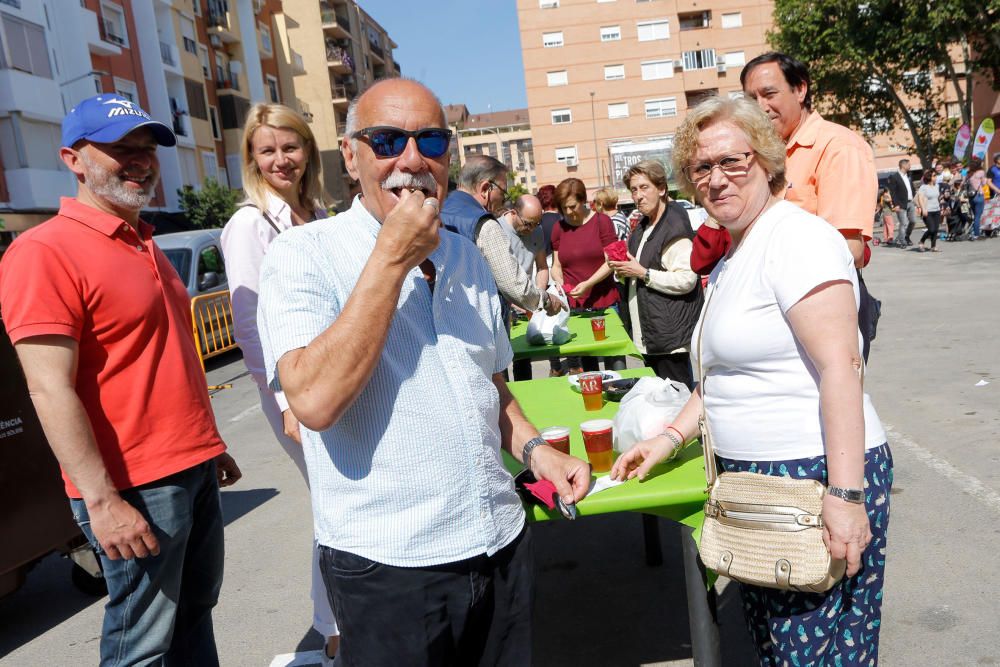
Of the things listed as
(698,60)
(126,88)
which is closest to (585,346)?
(126,88)

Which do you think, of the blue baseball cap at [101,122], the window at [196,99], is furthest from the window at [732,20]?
the blue baseball cap at [101,122]

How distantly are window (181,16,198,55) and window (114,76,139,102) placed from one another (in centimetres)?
511

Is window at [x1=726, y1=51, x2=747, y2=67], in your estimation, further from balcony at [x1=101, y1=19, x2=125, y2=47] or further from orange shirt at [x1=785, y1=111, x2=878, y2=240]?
orange shirt at [x1=785, y1=111, x2=878, y2=240]

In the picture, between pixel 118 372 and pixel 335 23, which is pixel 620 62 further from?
pixel 118 372

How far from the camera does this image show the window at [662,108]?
5728cm

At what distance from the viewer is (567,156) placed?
58781 millimetres

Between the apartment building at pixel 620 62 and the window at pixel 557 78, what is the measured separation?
78 mm

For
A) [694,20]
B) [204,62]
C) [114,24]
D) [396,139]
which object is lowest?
[396,139]

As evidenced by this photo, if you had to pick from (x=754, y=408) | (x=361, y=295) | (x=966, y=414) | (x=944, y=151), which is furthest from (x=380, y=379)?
(x=944, y=151)

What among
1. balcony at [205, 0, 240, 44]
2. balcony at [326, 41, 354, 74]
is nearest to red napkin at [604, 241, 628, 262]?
balcony at [205, 0, 240, 44]

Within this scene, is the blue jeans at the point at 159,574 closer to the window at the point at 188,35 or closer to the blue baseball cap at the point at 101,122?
the blue baseball cap at the point at 101,122

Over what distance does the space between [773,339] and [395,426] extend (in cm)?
96

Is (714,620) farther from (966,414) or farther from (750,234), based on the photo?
(966,414)

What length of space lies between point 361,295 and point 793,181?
2110mm
